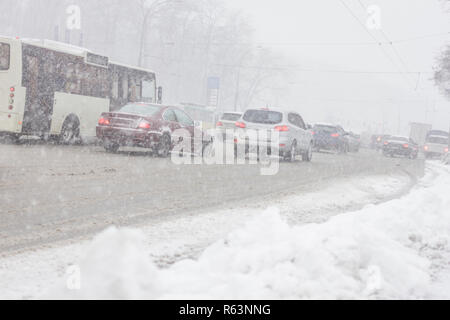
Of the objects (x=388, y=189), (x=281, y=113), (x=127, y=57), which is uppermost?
(x=127, y=57)

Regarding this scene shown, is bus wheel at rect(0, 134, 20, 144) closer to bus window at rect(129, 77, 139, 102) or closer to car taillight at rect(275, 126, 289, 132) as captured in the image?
bus window at rect(129, 77, 139, 102)

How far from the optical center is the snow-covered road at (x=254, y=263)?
128 inches

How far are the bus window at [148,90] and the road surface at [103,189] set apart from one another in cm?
756

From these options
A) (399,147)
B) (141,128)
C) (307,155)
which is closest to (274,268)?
(141,128)

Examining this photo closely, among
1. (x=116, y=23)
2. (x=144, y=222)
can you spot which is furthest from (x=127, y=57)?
(x=144, y=222)

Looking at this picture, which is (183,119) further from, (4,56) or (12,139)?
(4,56)

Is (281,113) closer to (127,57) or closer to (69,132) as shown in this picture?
(69,132)

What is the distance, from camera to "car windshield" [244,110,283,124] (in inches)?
762

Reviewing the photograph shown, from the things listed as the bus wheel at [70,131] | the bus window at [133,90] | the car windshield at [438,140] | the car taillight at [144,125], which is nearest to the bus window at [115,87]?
the bus window at [133,90]

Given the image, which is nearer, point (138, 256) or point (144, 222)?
point (138, 256)

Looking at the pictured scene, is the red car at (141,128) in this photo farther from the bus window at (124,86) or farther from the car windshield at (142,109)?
the bus window at (124,86)
